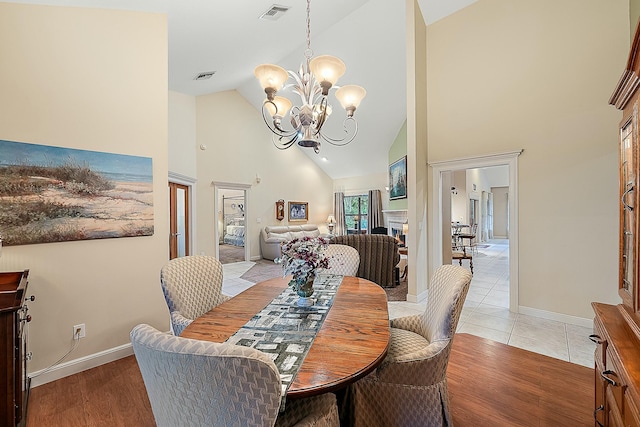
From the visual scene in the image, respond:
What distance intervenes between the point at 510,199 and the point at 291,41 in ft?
12.9

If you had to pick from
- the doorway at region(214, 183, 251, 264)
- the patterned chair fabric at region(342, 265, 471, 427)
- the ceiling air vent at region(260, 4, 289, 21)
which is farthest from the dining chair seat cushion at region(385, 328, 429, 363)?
the doorway at region(214, 183, 251, 264)

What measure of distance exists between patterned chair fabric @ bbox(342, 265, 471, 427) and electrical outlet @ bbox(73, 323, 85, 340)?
7.25 ft

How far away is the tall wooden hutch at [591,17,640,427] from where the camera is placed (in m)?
0.99

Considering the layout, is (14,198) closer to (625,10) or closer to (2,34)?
(2,34)

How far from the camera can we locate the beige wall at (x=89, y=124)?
1997mm

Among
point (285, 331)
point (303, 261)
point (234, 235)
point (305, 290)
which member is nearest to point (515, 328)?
point (305, 290)

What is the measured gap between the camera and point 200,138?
6.19 metres

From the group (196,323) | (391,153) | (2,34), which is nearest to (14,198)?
(2,34)

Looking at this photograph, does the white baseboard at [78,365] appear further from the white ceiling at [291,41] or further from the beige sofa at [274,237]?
the beige sofa at [274,237]

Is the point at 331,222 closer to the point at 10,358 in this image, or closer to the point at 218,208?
the point at 218,208

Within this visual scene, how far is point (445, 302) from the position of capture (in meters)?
1.45

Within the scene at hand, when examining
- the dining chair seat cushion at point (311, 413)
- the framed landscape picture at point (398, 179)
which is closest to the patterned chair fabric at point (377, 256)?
the framed landscape picture at point (398, 179)

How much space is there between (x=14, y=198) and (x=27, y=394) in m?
1.35

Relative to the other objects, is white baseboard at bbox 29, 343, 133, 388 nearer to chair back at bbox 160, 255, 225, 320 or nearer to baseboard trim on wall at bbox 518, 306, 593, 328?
chair back at bbox 160, 255, 225, 320
